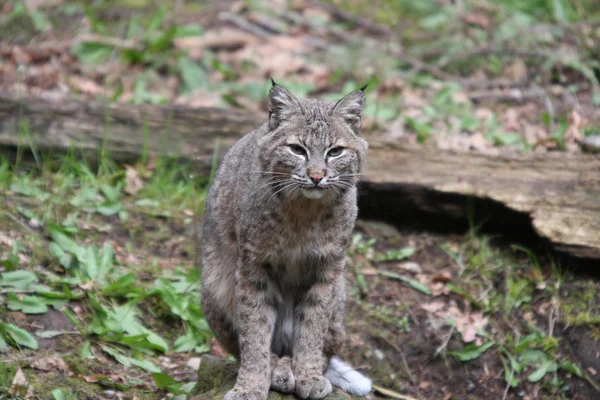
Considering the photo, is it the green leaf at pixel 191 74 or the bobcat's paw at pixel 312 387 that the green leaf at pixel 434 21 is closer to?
the green leaf at pixel 191 74

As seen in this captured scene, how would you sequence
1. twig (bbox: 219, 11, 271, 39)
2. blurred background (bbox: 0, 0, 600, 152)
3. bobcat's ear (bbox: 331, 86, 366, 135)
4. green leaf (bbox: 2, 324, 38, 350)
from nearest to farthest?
bobcat's ear (bbox: 331, 86, 366, 135)
green leaf (bbox: 2, 324, 38, 350)
blurred background (bbox: 0, 0, 600, 152)
twig (bbox: 219, 11, 271, 39)

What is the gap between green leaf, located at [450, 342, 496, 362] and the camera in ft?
20.9

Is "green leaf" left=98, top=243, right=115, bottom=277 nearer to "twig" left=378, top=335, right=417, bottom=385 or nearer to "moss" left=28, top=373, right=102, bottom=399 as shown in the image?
"moss" left=28, top=373, right=102, bottom=399

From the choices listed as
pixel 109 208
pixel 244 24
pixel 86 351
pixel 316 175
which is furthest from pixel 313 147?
pixel 244 24

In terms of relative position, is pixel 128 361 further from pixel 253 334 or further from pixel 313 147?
pixel 313 147

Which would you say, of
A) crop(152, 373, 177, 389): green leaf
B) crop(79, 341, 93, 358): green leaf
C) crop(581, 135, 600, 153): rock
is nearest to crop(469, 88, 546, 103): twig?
crop(581, 135, 600, 153): rock

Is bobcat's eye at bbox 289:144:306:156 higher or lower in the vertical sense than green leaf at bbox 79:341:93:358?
higher

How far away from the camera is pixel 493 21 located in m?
11.0

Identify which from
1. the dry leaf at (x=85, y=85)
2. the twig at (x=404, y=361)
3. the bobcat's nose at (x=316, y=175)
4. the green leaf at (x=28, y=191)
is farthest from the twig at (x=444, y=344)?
the dry leaf at (x=85, y=85)

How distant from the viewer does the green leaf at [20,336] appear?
5.25 m

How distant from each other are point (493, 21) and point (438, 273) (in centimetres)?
540

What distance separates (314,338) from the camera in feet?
16.0

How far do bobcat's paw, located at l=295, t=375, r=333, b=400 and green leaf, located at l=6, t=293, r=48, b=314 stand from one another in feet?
7.13

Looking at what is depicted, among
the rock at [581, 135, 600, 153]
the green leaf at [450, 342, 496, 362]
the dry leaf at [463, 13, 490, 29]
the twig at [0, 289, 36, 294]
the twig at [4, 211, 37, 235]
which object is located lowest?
the green leaf at [450, 342, 496, 362]
